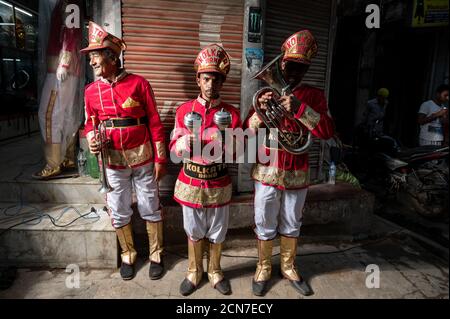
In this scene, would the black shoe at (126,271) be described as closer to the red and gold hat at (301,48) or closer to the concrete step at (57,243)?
the concrete step at (57,243)

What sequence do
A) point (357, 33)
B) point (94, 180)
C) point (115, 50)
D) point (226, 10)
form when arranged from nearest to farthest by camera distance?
1. point (115, 50)
2. point (226, 10)
3. point (94, 180)
4. point (357, 33)

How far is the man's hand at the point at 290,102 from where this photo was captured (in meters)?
2.84

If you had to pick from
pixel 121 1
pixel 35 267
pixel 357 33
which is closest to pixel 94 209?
pixel 35 267

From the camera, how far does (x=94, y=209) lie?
421cm

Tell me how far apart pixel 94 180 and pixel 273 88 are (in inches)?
123

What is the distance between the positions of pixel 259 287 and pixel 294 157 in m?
1.55

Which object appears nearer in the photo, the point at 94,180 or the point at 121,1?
the point at 121,1

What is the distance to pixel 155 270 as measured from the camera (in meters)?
3.64

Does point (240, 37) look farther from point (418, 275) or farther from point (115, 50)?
point (418, 275)

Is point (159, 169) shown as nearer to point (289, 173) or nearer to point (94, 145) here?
point (94, 145)

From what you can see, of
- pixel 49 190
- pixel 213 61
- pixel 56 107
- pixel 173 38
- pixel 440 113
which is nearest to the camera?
pixel 213 61

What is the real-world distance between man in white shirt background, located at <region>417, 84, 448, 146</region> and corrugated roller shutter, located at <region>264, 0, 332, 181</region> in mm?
3153

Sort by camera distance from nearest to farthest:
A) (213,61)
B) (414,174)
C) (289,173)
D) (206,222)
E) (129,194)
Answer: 1. (213,61)
2. (289,173)
3. (206,222)
4. (129,194)
5. (414,174)

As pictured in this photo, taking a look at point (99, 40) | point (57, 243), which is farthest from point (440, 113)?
point (57, 243)
